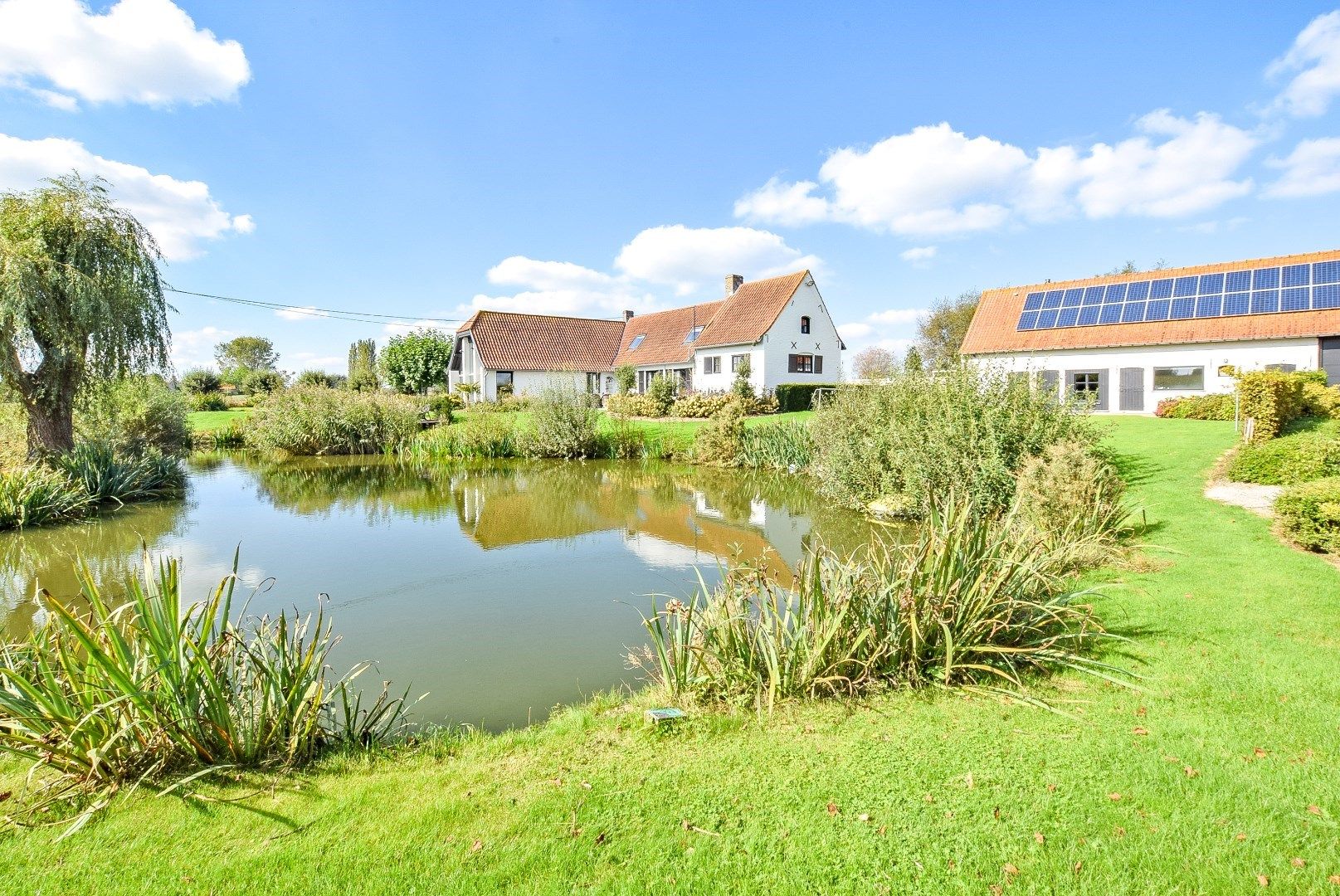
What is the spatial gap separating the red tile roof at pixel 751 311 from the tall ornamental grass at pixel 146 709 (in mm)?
29569

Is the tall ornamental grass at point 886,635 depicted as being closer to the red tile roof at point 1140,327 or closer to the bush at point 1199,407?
the bush at point 1199,407

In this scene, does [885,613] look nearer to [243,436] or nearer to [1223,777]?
[1223,777]

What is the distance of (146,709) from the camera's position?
11.8 ft

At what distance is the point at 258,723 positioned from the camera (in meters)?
3.98

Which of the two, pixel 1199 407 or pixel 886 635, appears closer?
pixel 886 635

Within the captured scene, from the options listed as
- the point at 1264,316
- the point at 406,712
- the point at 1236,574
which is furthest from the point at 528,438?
the point at 1264,316

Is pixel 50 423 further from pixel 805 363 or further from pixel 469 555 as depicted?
pixel 805 363

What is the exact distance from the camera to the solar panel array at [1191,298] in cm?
2177

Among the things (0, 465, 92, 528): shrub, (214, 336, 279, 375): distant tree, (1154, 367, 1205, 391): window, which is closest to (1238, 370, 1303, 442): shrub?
(1154, 367, 1205, 391): window

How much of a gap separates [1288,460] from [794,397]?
21516 millimetres

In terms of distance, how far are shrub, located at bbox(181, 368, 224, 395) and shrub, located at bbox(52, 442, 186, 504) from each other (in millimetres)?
29766

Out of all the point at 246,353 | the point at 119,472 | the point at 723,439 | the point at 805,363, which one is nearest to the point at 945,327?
the point at 805,363

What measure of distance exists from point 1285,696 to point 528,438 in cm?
2222

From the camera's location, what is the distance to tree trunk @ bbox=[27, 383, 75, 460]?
45.2ft
